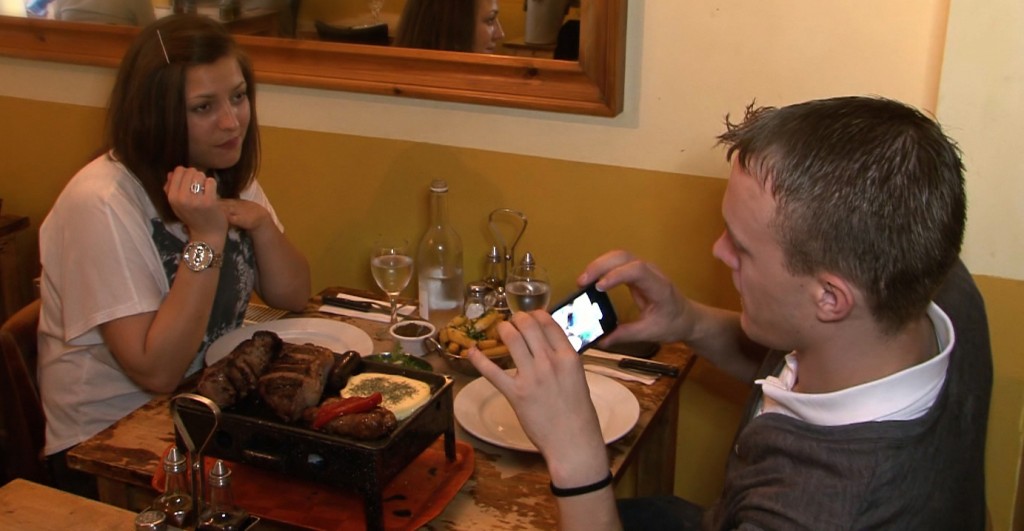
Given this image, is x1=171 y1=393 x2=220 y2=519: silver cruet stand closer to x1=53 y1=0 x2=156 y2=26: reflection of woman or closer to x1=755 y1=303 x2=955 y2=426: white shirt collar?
x1=755 y1=303 x2=955 y2=426: white shirt collar

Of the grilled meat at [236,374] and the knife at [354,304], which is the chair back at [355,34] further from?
the grilled meat at [236,374]

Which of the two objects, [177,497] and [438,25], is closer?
[177,497]

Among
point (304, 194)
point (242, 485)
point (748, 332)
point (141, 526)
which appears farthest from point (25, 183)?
point (748, 332)

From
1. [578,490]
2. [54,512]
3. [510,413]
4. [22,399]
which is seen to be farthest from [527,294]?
[22,399]

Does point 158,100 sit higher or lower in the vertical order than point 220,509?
higher

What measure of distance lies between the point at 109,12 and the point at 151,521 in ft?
5.21

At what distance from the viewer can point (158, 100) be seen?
1702mm

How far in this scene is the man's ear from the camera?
1045mm

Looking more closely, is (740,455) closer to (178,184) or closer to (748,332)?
(748,332)

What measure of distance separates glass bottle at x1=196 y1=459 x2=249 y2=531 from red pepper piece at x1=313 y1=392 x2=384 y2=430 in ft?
0.43

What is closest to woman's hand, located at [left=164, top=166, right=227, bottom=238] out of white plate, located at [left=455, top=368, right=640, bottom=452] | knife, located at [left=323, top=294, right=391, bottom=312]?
knife, located at [left=323, top=294, right=391, bottom=312]

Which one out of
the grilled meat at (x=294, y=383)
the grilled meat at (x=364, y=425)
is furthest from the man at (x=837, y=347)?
the grilled meat at (x=294, y=383)

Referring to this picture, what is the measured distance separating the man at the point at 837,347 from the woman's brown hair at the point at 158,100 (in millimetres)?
812

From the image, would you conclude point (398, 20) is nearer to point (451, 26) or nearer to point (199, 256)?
point (451, 26)
